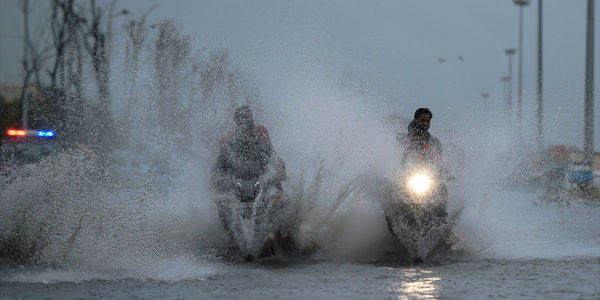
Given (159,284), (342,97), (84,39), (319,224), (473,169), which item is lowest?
(159,284)

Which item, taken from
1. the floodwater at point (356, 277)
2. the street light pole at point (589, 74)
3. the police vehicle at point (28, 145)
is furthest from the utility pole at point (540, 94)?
the police vehicle at point (28, 145)

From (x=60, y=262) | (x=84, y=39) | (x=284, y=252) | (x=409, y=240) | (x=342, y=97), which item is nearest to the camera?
(x=60, y=262)

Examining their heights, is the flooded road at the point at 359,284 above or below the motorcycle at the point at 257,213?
below

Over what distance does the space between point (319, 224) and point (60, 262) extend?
11.0 feet

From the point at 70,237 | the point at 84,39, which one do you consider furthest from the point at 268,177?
the point at 84,39

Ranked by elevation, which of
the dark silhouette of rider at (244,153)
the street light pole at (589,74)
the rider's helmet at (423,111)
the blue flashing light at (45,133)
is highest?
the street light pole at (589,74)

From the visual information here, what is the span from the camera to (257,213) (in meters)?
9.61

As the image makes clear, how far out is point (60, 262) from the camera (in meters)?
8.53

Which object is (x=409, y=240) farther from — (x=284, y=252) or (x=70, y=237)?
(x=70, y=237)

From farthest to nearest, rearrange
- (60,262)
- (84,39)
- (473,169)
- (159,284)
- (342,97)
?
(84,39), (342,97), (473,169), (60,262), (159,284)

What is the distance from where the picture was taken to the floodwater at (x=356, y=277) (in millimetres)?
6812

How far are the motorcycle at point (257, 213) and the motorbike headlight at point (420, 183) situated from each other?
62.3 inches

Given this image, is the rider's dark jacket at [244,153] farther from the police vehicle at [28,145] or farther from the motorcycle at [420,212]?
the police vehicle at [28,145]

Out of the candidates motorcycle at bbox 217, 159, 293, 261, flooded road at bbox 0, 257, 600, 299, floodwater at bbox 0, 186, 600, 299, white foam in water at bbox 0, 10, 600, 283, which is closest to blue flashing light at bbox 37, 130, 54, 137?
white foam in water at bbox 0, 10, 600, 283
